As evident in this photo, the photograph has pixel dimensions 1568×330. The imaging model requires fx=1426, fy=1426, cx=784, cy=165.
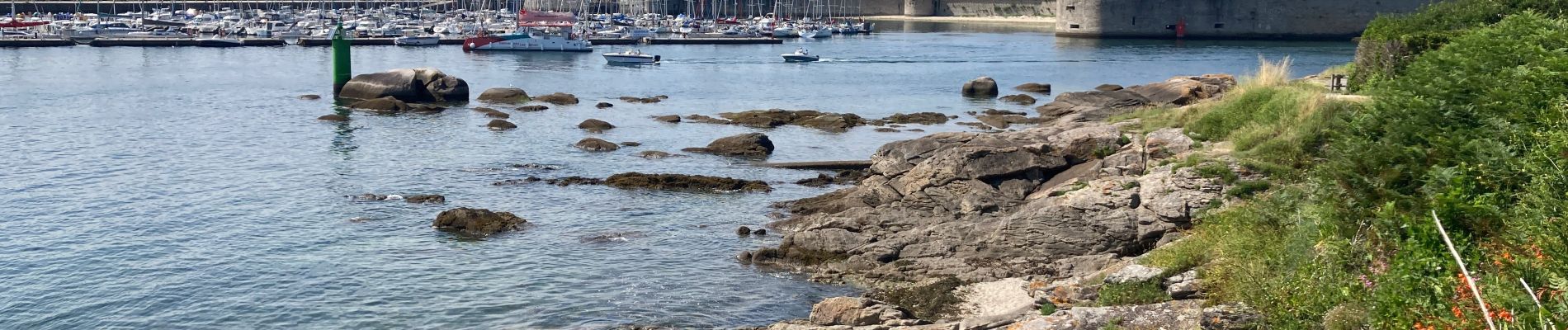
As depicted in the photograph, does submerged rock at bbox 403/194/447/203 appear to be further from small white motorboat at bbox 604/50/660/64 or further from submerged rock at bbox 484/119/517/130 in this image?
small white motorboat at bbox 604/50/660/64

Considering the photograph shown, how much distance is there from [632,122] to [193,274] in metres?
25.7

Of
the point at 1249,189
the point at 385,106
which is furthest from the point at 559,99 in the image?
the point at 1249,189

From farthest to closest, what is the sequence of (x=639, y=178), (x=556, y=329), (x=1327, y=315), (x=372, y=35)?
(x=372, y=35)
(x=639, y=178)
(x=556, y=329)
(x=1327, y=315)

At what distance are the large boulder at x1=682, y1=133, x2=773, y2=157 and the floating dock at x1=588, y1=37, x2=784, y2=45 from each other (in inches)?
2739

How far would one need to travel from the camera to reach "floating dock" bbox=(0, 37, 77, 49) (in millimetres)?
96062

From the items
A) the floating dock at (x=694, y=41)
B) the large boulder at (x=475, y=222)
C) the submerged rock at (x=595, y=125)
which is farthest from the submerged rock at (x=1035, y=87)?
the floating dock at (x=694, y=41)

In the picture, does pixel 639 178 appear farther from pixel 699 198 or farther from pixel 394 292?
pixel 394 292

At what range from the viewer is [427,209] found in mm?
28078

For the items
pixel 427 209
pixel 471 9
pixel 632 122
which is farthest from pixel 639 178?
pixel 471 9

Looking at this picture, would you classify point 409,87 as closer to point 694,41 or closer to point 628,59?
point 628,59

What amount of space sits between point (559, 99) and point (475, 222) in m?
29.7

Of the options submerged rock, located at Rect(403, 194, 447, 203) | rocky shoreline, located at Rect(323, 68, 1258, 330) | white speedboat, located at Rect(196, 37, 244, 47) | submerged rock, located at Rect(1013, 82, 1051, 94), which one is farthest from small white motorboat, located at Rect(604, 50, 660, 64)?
submerged rock, located at Rect(403, 194, 447, 203)

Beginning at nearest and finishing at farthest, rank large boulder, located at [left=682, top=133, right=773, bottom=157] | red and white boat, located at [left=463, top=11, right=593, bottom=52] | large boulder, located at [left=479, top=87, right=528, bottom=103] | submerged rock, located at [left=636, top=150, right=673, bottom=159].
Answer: submerged rock, located at [left=636, top=150, right=673, bottom=159] → large boulder, located at [left=682, top=133, right=773, bottom=157] → large boulder, located at [left=479, top=87, right=528, bottom=103] → red and white boat, located at [left=463, top=11, right=593, bottom=52]

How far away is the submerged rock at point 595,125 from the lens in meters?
43.8
